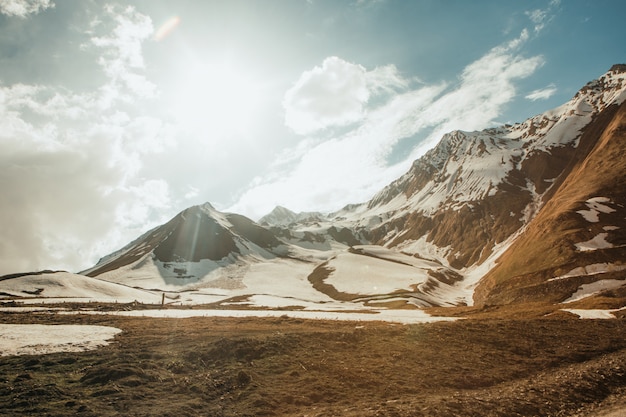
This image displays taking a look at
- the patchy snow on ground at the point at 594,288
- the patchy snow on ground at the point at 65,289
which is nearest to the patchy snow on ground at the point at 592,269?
the patchy snow on ground at the point at 594,288

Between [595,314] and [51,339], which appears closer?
[51,339]

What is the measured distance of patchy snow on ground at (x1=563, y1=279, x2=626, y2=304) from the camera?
77438mm

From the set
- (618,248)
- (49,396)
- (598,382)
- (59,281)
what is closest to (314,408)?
(49,396)

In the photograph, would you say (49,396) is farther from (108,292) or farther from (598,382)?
(108,292)

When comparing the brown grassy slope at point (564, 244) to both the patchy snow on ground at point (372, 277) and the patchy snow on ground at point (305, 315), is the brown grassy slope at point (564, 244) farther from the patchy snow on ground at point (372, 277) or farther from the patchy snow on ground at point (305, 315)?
the patchy snow on ground at point (305, 315)

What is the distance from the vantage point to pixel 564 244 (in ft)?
329

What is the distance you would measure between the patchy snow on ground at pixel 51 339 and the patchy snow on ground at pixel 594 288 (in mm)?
88899

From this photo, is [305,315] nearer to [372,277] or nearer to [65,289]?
[65,289]

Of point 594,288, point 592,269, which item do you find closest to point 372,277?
point 592,269

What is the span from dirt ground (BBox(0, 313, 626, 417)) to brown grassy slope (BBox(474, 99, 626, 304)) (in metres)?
67.9

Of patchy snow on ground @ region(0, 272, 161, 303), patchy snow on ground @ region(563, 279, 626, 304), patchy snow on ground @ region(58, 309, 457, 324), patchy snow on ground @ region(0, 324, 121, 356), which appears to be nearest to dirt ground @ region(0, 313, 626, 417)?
patchy snow on ground @ region(0, 324, 121, 356)

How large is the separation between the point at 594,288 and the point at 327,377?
8567 cm

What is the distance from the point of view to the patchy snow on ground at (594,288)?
254 feet

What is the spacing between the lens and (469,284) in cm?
15112
